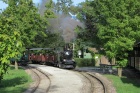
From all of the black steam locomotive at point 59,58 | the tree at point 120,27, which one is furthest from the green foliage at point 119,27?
the black steam locomotive at point 59,58

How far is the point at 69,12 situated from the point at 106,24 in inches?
2289

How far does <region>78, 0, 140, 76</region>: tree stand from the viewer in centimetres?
2323

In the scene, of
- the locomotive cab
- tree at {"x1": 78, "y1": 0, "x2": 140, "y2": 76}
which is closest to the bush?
the locomotive cab

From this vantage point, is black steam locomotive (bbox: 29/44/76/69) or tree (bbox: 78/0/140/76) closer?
tree (bbox: 78/0/140/76)

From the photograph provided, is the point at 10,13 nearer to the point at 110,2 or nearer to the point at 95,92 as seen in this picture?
the point at 110,2

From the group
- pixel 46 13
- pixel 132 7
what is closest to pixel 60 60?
pixel 46 13

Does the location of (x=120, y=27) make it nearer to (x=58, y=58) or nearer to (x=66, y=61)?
(x=66, y=61)

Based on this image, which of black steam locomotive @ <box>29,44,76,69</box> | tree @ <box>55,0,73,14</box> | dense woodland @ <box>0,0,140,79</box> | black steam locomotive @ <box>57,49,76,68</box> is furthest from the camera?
tree @ <box>55,0,73,14</box>

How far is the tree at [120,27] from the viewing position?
2323 centimetres

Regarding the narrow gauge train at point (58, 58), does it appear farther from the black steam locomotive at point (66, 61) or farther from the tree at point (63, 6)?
the tree at point (63, 6)

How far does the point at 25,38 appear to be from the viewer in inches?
1283

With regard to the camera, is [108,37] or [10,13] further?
[10,13]

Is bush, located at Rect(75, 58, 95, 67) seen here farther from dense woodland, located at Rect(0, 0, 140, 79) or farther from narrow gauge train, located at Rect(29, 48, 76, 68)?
dense woodland, located at Rect(0, 0, 140, 79)

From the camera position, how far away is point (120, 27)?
23.7 m
